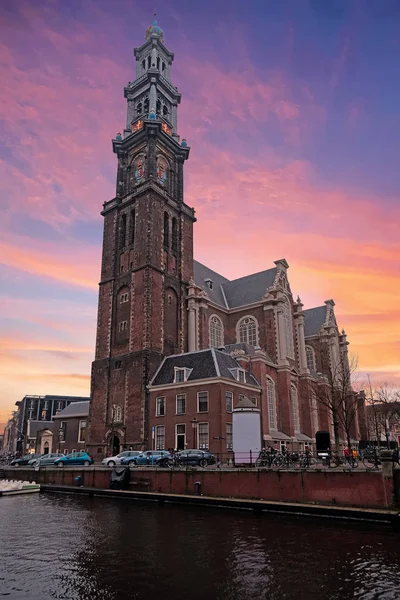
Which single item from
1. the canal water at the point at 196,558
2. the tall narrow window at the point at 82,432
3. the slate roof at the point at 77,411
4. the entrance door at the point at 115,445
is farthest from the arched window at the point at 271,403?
the slate roof at the point at 77,411

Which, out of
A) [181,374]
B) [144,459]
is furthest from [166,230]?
[144,459]

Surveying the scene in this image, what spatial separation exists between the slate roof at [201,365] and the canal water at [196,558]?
18715 mm

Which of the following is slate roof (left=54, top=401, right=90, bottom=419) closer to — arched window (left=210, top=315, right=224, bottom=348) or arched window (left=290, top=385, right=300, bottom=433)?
arched window (left=210, top=315, right=224, bottom=348)

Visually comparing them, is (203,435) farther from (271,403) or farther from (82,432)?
(82,432)

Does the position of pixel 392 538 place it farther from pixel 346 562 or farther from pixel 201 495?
pixel 201 495

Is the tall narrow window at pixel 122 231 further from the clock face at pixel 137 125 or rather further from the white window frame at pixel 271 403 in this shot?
the white window frame at pixel 271 403

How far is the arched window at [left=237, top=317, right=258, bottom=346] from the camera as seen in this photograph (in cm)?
5888

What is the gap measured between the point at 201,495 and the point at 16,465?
31.6m

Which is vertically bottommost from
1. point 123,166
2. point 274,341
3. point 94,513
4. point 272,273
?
point 94,513

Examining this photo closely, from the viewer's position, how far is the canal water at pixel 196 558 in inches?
512

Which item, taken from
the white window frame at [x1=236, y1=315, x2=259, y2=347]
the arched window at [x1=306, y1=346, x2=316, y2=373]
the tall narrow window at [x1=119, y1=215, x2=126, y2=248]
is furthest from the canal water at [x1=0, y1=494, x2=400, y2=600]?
the arched window at [x1=306, y1=346, x2=316, y2=373]

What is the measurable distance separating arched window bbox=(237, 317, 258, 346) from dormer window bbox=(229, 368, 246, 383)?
502 inches

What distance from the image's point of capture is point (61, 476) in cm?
4016

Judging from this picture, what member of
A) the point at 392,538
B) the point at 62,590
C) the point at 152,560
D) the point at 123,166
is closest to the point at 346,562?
the point at 392,538
